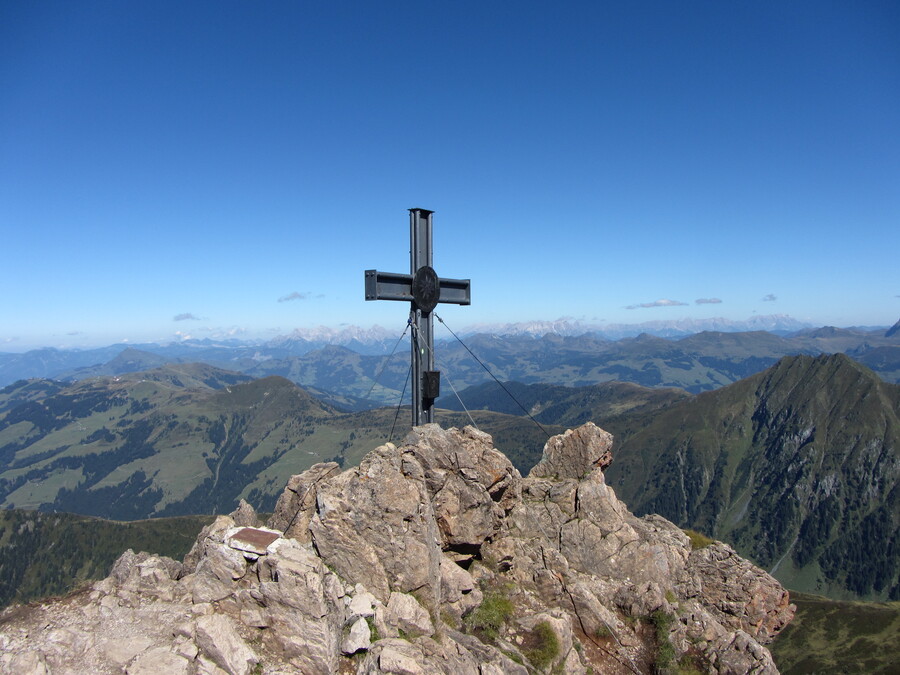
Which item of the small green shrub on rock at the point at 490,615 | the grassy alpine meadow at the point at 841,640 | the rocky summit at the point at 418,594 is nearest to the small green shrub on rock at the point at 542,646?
the rocky summit at the point at 418,594

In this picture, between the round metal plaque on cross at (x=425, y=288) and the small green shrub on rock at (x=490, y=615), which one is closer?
the small green shrub on rock at (x=490, y=615)

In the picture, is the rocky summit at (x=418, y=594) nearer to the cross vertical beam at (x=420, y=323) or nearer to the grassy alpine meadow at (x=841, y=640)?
the cross vertical beam at (x=420, y=323)

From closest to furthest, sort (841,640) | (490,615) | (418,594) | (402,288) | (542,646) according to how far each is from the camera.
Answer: (418,594), (542,646), (490,615), (402,288), (841,640)

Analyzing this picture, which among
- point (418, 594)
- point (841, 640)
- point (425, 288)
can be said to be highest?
point (425, 288)

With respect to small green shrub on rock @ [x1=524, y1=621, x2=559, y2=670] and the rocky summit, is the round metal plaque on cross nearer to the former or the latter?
the rocky summit

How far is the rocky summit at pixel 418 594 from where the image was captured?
40.1 feet

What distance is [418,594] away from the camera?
48.8 ft

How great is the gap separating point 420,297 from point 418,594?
10.3m

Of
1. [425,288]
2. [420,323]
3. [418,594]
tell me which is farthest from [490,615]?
[425,288]

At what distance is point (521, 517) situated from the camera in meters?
21.1

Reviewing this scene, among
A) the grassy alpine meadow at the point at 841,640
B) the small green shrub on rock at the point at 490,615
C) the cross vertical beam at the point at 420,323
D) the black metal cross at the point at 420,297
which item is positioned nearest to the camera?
the small green shrub on rock at the point at 490,615

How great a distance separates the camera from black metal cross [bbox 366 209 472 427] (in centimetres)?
1953

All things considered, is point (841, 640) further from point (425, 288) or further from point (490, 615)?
point (425, 288)

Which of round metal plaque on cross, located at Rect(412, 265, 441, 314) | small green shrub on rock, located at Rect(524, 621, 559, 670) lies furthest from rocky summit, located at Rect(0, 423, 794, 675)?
round metal plaque on cross, located at Rect(412, 265, 441, 314)
